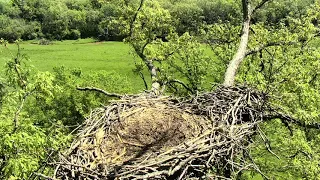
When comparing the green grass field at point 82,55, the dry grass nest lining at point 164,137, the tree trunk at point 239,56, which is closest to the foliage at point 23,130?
the dry grass nest lining at point 164,137

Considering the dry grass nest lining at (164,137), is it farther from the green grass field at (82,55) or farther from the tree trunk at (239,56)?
the green grass field at (82,55)

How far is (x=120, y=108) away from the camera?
6305 mm

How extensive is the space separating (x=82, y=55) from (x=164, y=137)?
6553 centimetres

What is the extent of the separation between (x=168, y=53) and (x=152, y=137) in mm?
9454

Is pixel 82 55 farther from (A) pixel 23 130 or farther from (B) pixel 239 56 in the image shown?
(A) pixel 23 130

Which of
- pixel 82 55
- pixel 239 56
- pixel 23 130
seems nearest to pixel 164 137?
pixel 23 130

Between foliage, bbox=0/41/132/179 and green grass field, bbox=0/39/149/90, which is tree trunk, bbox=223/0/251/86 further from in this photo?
green grass field, bbox=0/39/149/90

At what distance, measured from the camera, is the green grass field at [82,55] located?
6141 cm

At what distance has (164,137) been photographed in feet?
18.6

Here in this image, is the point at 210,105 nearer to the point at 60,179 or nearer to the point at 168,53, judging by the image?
the point at 60,179

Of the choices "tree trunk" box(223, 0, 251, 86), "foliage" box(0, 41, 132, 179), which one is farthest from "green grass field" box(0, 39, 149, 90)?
"foliage" box(0, 41, 132, 179)

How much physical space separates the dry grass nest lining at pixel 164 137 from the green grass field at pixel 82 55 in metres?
46.5

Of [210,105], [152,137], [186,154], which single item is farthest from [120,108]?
[186,154]

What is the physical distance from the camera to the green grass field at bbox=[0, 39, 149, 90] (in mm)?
61406
